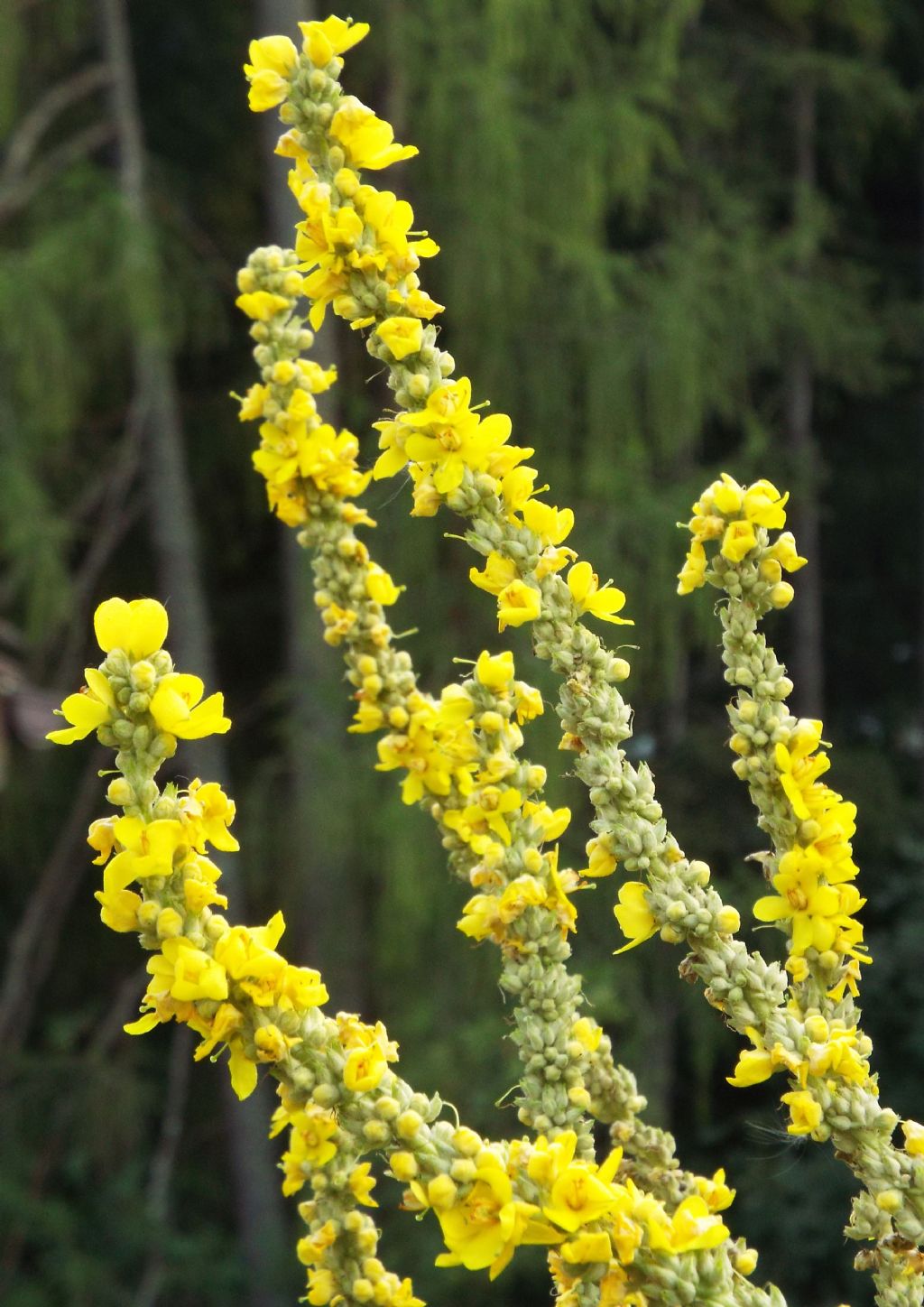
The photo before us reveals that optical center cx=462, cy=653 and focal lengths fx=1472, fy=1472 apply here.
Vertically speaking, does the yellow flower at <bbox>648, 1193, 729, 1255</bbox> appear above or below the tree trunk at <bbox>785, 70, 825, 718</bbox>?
below

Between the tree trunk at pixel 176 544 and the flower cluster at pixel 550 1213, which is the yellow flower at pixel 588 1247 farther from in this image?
the tree trunk at pixel 176 544

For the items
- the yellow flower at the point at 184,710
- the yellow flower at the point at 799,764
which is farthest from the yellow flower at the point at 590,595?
the yellow flower at the point at 184,710

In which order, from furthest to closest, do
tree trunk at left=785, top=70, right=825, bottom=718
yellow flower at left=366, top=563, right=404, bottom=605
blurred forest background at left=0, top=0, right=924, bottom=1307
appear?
tree trunk at left=785, top=70, right=825, bottom=718, blurred forest background at left=0, top=0, right=924, bottom=1307, yellow flower at left=366, top=563, right=404, bottom=605

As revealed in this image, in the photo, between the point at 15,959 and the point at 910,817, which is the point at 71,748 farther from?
the point at 910,817

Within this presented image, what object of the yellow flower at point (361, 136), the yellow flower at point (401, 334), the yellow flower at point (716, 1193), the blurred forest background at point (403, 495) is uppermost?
the blurred forest background at point (403, 495)

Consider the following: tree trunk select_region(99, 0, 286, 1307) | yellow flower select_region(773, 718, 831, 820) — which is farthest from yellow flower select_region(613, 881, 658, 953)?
tree trunk select_region(99, 0, 286, 1307)

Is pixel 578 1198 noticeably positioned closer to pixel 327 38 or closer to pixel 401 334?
pixel 401 334

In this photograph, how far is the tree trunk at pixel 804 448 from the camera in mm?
5957

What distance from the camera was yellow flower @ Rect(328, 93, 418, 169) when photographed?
35.8 inches

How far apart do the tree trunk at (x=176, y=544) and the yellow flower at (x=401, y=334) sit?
3481mm

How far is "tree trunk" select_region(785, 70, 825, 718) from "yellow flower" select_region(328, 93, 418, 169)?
16.6 feet

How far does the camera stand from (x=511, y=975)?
929 mm

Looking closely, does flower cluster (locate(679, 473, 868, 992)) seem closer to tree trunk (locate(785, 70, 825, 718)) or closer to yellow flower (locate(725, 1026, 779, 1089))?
yellow flower (locate(725, 1026, 779, 1089))

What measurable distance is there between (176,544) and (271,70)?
3.82 meters
